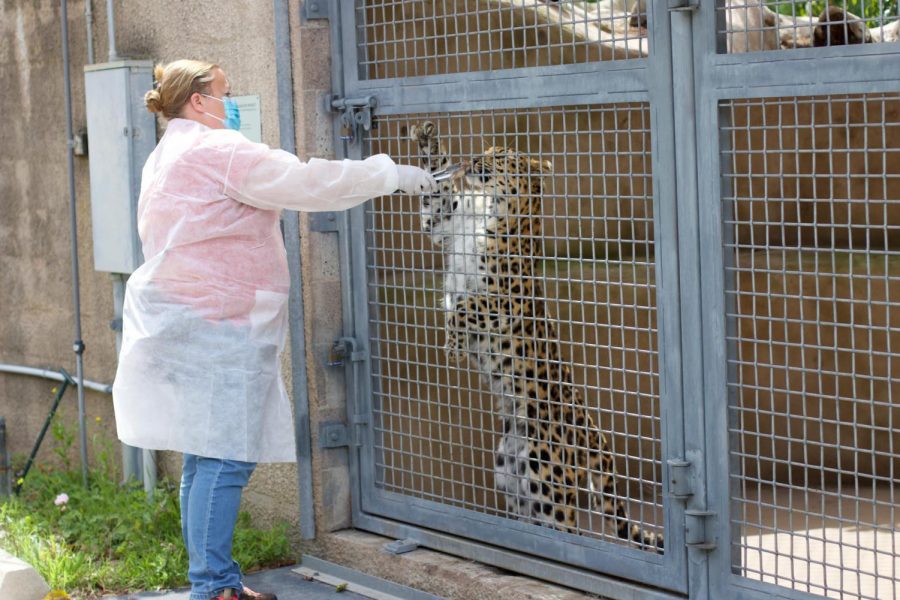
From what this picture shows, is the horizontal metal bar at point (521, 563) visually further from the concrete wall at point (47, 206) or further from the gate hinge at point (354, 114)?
the gate hinge at point (354, 114)

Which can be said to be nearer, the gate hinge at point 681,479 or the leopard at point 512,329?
the gate hinge at point 681,479

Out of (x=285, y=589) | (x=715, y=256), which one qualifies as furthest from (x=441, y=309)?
(x=715, y=256)

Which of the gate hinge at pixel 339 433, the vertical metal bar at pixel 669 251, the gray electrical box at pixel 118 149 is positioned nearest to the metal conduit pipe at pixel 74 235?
the gray electrical box at pixel 118 149

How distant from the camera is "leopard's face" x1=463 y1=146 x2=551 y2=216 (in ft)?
15.9

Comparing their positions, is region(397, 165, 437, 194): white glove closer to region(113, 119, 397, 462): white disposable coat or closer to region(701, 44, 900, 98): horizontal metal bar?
region(113, 119, 397, 462): white disposable coat

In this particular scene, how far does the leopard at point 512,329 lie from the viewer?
4887 millimetres

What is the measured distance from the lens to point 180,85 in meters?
4.54

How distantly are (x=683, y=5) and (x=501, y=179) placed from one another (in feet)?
4.23

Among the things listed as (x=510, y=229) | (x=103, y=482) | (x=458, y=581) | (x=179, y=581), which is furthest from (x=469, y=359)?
(x=103, y=482)

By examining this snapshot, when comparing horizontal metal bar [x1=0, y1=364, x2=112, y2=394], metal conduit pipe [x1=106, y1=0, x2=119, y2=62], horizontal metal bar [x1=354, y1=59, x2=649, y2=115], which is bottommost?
horizontal metal bar [x1=0, y1=364, x2=112, y2=394]

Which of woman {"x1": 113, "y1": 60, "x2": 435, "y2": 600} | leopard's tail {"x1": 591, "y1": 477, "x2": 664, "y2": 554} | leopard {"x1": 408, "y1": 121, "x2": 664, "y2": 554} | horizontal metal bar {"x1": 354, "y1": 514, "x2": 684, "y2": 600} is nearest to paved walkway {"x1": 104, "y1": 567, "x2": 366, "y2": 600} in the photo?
horizontal metal bar {"x1": 354, "y1": 514, "x2": 684, "y2": 600}

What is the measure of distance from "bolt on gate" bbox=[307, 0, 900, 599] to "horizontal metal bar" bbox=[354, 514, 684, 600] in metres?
0.01

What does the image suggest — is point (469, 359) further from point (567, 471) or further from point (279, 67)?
point (279, 67)

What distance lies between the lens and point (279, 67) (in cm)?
537
